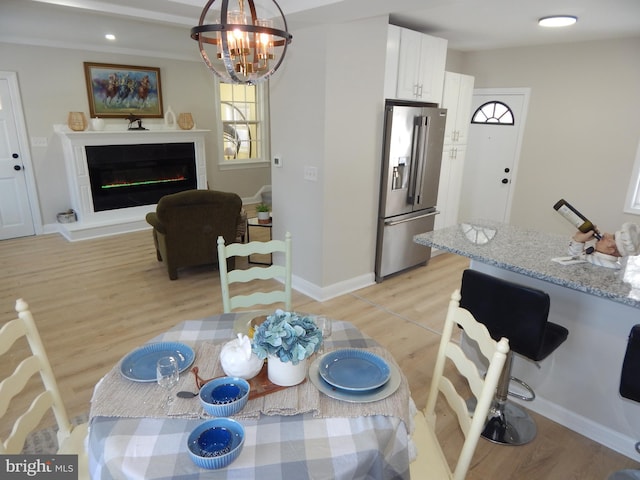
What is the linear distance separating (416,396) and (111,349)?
219 cm

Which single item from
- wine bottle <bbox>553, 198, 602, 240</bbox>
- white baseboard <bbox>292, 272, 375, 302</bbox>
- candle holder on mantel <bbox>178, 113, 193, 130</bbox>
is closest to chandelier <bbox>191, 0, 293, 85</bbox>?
wine bottle <bbox>553, 198, 602, 240</bbox>

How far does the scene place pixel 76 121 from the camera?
5.24 metres

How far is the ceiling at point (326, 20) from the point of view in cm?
280

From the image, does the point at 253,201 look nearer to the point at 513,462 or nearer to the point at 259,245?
the point at 259,245

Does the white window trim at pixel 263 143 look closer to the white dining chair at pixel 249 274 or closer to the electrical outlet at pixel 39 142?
the electrical outlet at pixel 39 142

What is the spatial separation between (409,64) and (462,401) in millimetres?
3329

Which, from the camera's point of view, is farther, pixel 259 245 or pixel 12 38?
pixel 12 38

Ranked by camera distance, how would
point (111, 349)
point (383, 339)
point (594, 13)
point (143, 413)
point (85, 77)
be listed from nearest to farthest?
1. point (143, 413)
2. point (111, 349)
3. point (383, 339)
4. point (594, 13)
5. point (85, 77)

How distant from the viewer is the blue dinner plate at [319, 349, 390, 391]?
4.46 ft

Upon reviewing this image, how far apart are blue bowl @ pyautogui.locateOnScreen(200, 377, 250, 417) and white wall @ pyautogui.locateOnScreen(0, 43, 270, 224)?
5.52 m

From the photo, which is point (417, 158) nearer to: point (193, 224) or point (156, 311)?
point (193, 224)

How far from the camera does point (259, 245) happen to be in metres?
2.16

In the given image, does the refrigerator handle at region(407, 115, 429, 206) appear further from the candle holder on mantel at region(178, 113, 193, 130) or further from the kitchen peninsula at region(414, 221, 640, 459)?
the candle holder on mantel at region(178, 113, 193, 130)

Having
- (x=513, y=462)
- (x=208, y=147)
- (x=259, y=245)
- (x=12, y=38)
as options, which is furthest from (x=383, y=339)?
(x=12, y=38)
